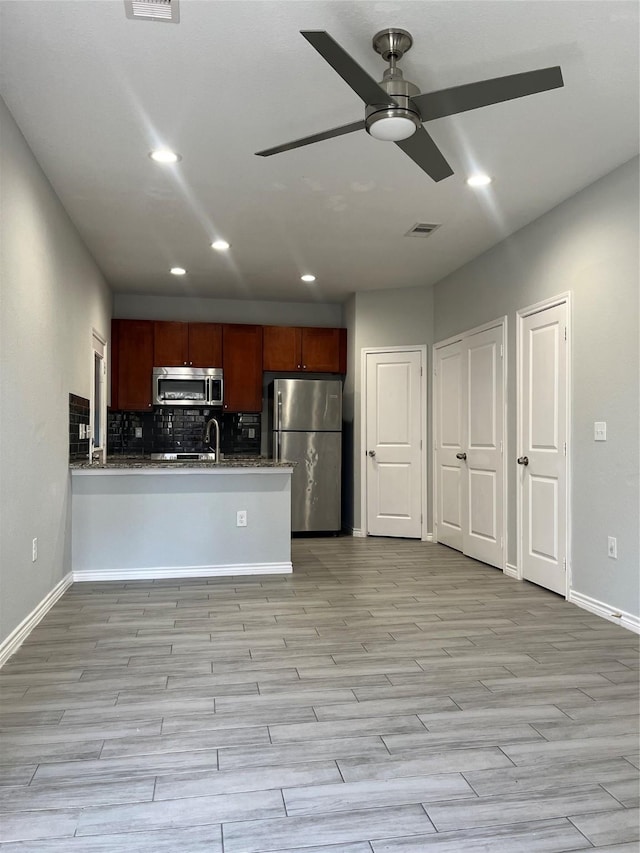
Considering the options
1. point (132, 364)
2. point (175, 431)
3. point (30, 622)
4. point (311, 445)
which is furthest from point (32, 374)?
point (175, 431)

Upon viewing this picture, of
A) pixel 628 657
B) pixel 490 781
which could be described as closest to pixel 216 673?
pixel 490 781

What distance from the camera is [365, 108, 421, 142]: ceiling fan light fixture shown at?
7.68 feet

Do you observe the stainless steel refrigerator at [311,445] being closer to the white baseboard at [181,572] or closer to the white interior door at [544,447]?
the white baseboard at [181,572]

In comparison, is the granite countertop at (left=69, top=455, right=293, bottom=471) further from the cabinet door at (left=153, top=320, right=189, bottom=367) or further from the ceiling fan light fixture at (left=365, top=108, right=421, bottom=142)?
the ceiling fan light fixture at (left=365, top=108, right=421, bottom=142)

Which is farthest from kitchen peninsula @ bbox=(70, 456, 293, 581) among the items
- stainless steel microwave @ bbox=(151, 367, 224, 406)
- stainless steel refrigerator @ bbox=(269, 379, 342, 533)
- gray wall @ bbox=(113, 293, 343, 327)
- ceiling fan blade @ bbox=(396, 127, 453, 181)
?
gray wall @ bbox=(113, 293, 343, 327)

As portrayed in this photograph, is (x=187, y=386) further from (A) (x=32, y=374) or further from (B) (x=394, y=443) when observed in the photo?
(A) (x=32, y=374)

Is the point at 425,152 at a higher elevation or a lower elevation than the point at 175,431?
higher

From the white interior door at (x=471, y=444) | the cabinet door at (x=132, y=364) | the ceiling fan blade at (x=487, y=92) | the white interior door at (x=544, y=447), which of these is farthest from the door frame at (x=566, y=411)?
the cabinet door at (x=132, y=364)

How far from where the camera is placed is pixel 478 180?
389 cm

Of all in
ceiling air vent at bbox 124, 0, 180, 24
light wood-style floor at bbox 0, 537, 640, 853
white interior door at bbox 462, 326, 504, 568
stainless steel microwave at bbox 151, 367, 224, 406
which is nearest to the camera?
light wood-style floor at bbox 0, 537, 640, 853

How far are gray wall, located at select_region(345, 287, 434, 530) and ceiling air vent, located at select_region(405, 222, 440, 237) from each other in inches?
68.7

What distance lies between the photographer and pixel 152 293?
7.14 m

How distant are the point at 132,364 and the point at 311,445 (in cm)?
213

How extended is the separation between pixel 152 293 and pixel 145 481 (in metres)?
3.16
